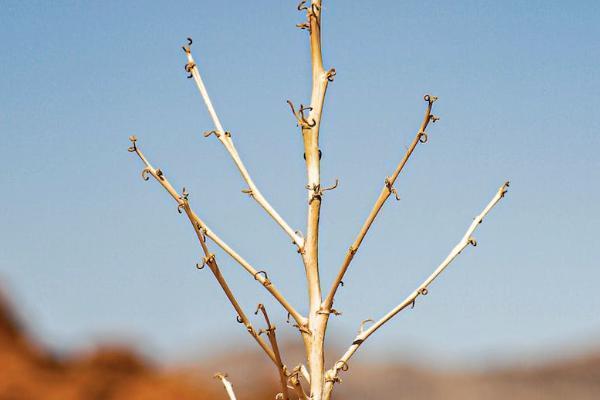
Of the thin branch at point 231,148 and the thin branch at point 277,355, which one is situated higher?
the thin branch at point 231,148

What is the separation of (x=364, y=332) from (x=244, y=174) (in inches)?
18.0

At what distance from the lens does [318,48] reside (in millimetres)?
1836

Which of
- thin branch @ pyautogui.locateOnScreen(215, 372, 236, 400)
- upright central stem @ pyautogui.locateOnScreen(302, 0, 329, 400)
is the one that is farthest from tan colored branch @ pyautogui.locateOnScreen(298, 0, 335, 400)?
thin branch @ pyautogui.locateOnScreen(215, 372, 236, 400)

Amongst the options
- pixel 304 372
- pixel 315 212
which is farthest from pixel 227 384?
pixel 315 212

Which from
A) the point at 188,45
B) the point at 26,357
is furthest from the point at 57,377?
the point at 188,45

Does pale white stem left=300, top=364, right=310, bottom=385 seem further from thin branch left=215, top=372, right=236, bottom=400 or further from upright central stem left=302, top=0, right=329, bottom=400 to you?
thin branch left=215, top=372, right=236, bottom=400

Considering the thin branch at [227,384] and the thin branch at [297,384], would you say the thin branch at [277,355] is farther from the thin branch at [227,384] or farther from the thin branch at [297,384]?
the thin branch at [227,384]

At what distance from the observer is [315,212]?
1.74 meters

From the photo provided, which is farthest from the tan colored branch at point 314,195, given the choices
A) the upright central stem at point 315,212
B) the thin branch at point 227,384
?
the thin branch at point 227,384

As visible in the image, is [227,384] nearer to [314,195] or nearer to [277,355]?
[277,355]

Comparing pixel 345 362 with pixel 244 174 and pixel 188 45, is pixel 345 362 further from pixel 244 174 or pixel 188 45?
pixel 188 45

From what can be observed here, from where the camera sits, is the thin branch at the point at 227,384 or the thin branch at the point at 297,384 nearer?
the thin branch at the point at 297,384

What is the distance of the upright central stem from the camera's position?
5.50ft

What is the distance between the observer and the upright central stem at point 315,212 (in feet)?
5.50
